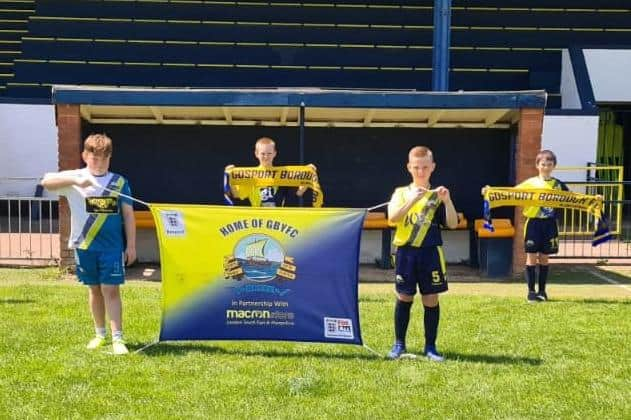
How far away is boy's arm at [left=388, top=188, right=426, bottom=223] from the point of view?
229 inches

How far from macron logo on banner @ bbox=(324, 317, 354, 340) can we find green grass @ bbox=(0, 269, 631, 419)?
7.1 inches

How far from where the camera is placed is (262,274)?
611 cm

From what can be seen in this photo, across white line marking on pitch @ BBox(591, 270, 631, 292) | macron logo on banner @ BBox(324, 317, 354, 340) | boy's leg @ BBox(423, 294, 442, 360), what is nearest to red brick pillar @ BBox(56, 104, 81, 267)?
macron logo on banner @ BBox(324, 317, 354, 340)

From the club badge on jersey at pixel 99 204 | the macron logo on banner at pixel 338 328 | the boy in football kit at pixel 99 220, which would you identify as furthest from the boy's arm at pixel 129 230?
the macron logo on banner at pixel 338 328

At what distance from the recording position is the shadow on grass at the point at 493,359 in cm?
610

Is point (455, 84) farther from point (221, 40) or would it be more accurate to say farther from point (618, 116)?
point (221, 40)

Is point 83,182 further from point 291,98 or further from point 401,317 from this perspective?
point 291,98

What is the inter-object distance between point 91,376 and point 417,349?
103 inches

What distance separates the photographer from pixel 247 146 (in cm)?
1240

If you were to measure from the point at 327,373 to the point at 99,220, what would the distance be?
214cm

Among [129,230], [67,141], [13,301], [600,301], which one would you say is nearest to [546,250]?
[600,301]

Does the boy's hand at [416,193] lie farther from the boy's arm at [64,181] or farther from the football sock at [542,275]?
the football sock at [542,275]

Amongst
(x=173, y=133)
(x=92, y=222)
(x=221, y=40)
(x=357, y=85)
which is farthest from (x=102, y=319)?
(x=221, y=40)

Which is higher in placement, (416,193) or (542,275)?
(416,193)
